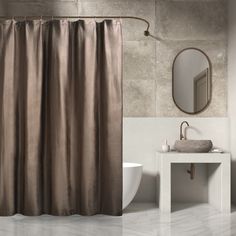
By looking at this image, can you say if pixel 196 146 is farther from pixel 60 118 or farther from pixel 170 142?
pixel 60 118

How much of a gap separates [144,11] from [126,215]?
2.30 meters

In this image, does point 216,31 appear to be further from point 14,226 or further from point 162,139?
point 14,226

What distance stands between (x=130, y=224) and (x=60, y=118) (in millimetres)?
1111

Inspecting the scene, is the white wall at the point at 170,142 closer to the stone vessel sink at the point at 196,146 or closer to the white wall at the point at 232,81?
the white wall at the point at 232,81

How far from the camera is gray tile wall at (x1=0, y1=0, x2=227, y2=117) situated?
4.71 meters

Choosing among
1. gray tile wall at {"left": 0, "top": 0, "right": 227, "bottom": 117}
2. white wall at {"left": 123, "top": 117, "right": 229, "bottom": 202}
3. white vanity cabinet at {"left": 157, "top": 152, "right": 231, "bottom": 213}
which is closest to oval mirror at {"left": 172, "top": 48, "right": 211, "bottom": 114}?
gray tile wall at {"left": 0, "top": 0, "right": 227, "bottom": 117}

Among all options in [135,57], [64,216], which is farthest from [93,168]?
[135,57]

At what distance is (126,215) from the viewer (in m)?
3.84

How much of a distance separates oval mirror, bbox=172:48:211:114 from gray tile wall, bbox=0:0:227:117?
6cm

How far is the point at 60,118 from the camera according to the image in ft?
12.3

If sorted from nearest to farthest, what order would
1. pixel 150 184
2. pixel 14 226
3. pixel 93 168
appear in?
pixel 14 226, pixel 93 168, pixel 150 184

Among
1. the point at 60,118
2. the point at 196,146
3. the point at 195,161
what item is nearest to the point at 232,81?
the point at 196,146

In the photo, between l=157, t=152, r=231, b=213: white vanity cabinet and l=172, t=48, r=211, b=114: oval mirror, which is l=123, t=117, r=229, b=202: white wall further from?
l=157, t=152, r=231, b=213: white vanity cabinet

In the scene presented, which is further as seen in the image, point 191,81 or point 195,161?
point 191,81
